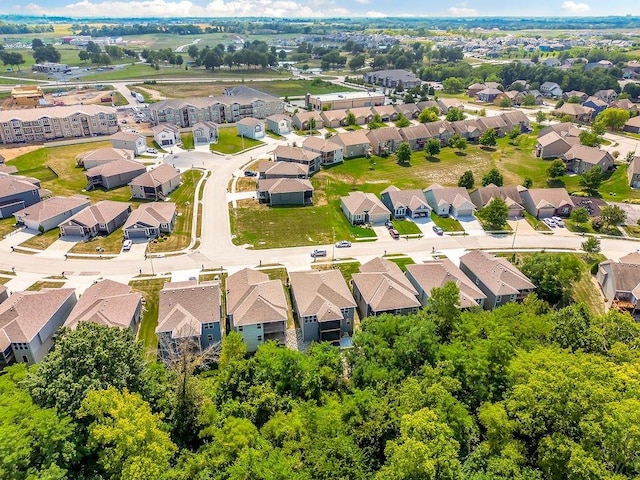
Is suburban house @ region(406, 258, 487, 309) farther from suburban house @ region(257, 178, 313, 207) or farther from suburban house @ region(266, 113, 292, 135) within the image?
suburban house @ region(266, 113, 292, 135)

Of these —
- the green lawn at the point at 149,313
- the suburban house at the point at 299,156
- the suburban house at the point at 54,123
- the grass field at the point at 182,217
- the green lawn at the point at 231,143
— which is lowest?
the green lawn at the point at 149,313

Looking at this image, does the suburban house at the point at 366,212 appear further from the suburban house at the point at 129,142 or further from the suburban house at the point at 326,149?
the suburban house at the point at 129,142

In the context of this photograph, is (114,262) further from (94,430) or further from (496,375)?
(496,375)

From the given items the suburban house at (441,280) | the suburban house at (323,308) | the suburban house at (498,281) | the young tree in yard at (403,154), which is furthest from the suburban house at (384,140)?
the suburban house at (323,308)

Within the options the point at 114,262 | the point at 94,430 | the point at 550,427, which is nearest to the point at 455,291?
the point at 550,427

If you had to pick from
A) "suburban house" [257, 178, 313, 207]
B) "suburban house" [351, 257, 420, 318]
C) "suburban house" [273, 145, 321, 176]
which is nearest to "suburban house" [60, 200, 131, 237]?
"suburban house" [257, 178, 313, 207]

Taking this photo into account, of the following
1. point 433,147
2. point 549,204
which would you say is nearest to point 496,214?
point 549,204

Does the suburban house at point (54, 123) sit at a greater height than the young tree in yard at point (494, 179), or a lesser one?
greater
